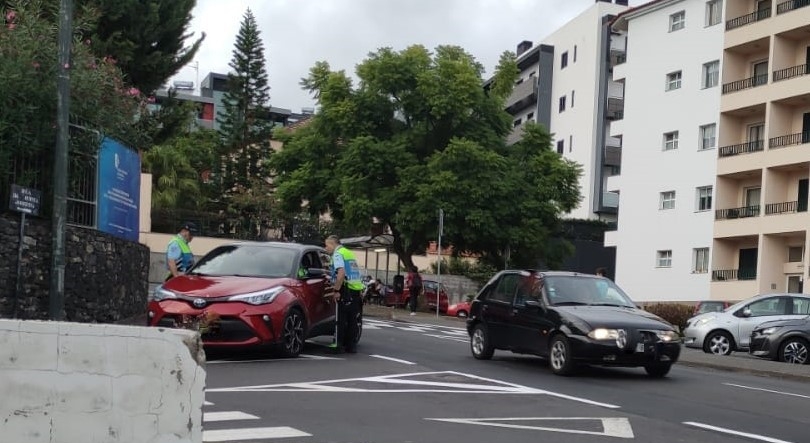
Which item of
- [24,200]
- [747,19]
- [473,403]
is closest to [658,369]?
[473,403]

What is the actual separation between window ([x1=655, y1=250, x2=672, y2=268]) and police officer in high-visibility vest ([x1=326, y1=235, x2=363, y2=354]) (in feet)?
119

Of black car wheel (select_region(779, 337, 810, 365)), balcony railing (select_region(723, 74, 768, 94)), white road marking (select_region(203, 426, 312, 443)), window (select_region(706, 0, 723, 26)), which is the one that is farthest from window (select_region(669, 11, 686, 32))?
white road marking (select_region(203, 426, 312, 443))

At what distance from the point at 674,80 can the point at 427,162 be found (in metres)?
16.8

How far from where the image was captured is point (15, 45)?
14.9 meters

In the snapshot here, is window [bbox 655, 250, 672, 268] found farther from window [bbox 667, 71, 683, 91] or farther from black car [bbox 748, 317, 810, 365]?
black car [bbox 748, 317, 810, 365]

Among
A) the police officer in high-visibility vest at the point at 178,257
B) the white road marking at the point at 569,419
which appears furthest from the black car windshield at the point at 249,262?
the white road marking at the point at 569,419

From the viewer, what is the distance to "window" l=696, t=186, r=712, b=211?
4666 cm

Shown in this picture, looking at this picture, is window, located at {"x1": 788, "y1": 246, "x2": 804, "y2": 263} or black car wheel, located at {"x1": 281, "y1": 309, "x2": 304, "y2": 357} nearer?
black car wheel, located at {"x1": 281, "y1": 309, "x2": 304, "y2": 357}

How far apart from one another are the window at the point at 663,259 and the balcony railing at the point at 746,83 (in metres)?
8.40

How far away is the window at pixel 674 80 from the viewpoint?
160ft

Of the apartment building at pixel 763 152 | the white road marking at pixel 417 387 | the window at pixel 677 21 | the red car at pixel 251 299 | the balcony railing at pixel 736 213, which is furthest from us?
the window at pixel 677 21

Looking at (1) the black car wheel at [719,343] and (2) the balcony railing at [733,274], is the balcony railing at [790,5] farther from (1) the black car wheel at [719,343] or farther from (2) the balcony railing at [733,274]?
(1) the black car wheel at [719,343]

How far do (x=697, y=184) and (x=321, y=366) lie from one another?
37.4m

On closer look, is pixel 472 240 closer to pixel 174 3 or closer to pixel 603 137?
pixel 174 3
